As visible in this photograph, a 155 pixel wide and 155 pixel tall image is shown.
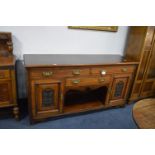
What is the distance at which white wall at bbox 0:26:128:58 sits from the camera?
1.99m

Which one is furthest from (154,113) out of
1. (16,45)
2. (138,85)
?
(16,45)

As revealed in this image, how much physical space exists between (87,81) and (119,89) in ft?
2.04

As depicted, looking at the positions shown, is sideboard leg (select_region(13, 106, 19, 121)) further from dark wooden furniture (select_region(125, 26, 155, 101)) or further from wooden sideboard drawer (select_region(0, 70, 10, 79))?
dark wooden furniture (select_region(125, 26, 155, 101))

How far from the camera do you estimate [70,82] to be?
1850mm

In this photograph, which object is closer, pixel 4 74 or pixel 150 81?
pixel 4 74

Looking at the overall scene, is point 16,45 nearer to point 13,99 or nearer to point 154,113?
point 13,99

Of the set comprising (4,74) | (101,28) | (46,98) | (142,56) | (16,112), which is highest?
(101,28)

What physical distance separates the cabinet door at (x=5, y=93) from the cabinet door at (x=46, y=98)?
10.8 inches

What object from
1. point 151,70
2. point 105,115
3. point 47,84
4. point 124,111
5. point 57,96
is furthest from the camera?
point 151,70

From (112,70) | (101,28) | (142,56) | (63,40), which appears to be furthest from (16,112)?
(142,56)

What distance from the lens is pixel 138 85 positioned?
254 cm

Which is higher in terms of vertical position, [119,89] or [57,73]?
[57,73]

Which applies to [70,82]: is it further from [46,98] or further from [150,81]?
[150,81]

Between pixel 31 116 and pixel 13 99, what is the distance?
0.30 m
